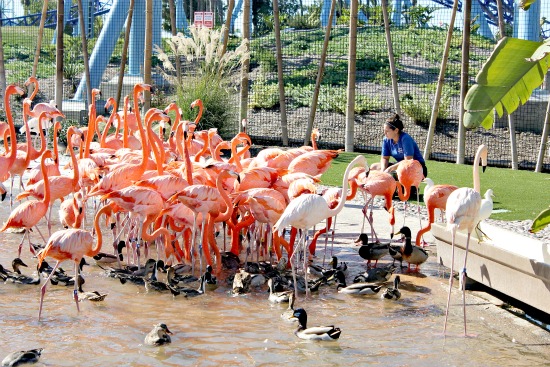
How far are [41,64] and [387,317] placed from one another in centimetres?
2383

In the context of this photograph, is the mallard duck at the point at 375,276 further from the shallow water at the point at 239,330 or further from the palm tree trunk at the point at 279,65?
the palm tree trunk at the point at 279,65

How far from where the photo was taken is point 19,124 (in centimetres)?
1639

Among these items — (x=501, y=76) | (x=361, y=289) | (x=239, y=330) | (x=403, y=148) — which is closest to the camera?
(x=501, y=76)

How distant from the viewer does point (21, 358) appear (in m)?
4.62

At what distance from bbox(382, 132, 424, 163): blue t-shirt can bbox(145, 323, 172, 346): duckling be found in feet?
15.5

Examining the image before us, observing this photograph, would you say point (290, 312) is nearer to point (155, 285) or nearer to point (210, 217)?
point (155, 285)

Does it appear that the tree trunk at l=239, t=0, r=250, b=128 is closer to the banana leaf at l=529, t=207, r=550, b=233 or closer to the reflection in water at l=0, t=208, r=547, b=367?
the reflection in water at l=0, t=208, r=547, b=367

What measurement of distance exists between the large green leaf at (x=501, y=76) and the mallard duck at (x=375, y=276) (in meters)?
1.79

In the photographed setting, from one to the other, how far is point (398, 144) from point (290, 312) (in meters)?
4.13

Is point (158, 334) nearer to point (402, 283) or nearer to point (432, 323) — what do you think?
point (432, 323)

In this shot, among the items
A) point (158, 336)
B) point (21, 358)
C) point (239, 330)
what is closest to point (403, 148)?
point (239, 330)

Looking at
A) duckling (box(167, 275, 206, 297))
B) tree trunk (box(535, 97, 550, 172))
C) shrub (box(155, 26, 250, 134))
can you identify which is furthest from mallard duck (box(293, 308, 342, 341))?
shrub (box(155, 26, 250, 134))

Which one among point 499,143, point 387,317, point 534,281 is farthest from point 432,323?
point 499,143

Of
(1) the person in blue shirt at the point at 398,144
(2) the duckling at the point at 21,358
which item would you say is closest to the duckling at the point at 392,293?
(1) the person in blue shirt at the point at 398,144
